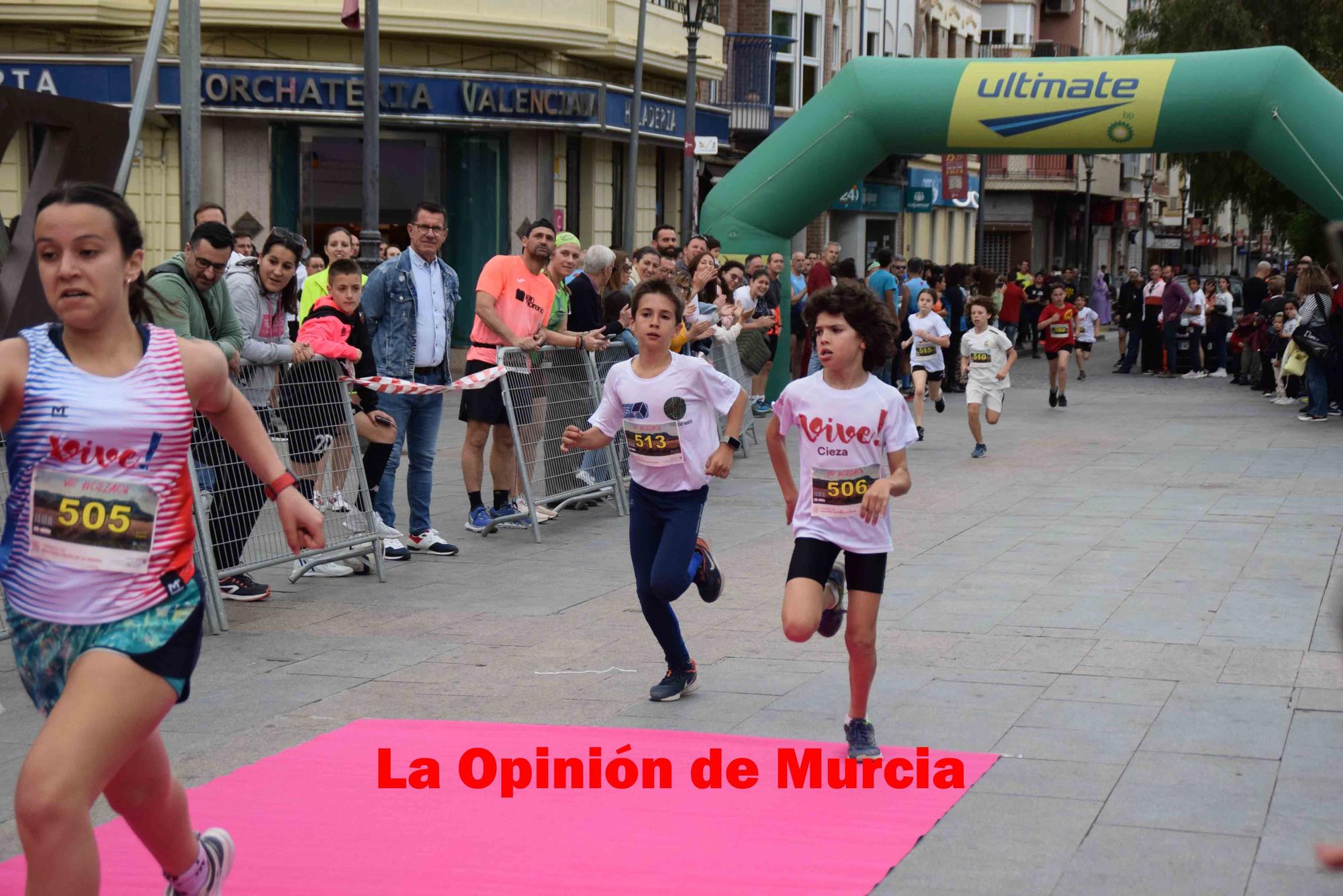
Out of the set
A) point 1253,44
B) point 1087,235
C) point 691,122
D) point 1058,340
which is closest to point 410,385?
point 691,122

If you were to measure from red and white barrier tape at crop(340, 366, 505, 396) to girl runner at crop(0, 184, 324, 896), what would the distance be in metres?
5.50

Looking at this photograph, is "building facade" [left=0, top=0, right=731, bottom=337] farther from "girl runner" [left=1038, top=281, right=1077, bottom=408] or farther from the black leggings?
the black leggings

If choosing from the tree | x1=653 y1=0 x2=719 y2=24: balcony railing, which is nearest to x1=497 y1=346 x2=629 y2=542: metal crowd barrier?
x1=653 y1=0 x2=719 y2=24: balcony railing

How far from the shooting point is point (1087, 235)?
170 feet

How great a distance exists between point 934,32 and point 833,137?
97.8 feet

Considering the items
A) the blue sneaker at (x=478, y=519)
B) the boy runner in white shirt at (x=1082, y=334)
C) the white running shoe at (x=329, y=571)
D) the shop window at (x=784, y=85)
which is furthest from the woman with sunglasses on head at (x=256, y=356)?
the shop window at (x=784, y=85)

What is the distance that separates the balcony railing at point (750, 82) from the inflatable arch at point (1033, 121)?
15054 mm

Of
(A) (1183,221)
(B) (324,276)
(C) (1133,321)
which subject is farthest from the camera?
(A) (1183,221)

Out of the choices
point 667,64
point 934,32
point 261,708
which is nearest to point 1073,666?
point 261,708

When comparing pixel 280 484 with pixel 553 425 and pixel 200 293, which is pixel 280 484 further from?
pixel 553 425

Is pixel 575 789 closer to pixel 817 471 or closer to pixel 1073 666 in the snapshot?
pixel 817 471

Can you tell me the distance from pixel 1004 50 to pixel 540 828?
53.3m

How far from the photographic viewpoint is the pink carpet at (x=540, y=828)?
4.41 metres

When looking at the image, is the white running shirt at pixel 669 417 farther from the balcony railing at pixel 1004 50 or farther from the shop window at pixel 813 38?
the balcony railing at pixel 1004 50
